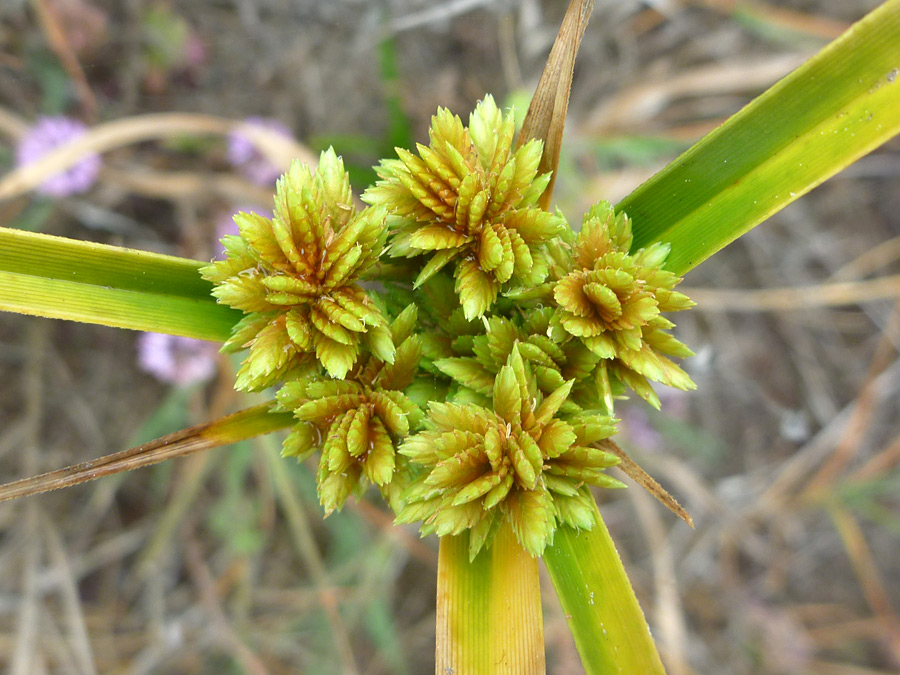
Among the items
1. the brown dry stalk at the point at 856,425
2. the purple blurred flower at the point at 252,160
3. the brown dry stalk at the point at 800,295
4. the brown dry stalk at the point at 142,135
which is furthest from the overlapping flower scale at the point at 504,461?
the brown dry stalk at the point at 856,425

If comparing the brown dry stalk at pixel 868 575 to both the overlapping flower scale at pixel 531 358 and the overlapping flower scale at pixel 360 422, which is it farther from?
the overlapping flower scale at pixel 360 422

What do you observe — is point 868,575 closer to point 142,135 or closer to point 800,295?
point 800,295

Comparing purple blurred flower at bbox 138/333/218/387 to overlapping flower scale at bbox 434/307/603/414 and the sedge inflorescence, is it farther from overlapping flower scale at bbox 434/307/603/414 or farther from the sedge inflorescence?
overlapping flower scale at bbox 434/307/603/414

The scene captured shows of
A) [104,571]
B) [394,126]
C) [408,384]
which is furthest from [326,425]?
[104,571]

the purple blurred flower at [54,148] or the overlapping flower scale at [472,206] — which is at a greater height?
the purple blurred flower at [54,148]

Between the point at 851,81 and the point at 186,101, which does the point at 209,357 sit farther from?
the point at 851,81

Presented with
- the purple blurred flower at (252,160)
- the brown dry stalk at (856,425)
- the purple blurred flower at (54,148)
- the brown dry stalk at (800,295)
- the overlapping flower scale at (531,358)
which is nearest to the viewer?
the overlapping flower scale at (531,358)

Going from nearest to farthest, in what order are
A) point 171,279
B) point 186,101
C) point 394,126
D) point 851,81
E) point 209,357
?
point 851,81
point 171,279
point 394,126
point 209,357
point 186,101

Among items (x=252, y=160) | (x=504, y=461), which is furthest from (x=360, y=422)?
(x=252, y=160)
